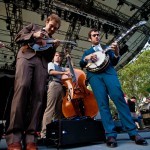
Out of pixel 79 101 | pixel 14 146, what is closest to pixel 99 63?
pixel 79 101

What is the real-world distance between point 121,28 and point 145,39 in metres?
4.13

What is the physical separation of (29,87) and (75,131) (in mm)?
880

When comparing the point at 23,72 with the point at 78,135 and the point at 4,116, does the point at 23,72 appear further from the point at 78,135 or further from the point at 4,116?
the point at 78,135

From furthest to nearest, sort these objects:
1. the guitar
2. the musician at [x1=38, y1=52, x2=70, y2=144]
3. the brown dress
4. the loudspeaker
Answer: the musician at [x1=38, y1=52, x2=70, y2=144] < the loudspeaker < the guitar < the brown dress

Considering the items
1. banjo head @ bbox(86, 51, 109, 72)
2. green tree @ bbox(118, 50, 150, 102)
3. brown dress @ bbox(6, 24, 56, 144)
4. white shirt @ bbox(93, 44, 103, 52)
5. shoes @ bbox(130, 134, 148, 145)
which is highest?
green tree @ bbox(118, 50, 150, 102)

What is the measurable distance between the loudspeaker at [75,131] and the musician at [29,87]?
503 mm

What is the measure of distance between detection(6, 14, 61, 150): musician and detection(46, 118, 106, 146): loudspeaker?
0.50 metres

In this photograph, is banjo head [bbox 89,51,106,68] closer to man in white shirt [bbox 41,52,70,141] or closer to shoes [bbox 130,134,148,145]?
man in white shirt [bbox 41,52,70,141]

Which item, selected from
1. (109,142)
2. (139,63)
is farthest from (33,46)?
(139,63)

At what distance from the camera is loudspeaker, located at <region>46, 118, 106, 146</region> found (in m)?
2.71

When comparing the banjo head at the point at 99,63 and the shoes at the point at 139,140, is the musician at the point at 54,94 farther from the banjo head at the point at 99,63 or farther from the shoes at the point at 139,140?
the shoes at the point at 139,140

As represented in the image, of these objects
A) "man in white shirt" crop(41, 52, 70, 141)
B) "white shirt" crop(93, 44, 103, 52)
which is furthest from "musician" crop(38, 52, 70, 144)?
"white shirt" crop(93, 44, 103, 52)

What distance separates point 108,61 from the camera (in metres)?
3.03

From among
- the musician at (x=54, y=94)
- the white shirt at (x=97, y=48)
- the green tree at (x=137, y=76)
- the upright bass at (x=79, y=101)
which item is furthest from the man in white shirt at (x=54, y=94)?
the green tree at (x=137, y=76)
